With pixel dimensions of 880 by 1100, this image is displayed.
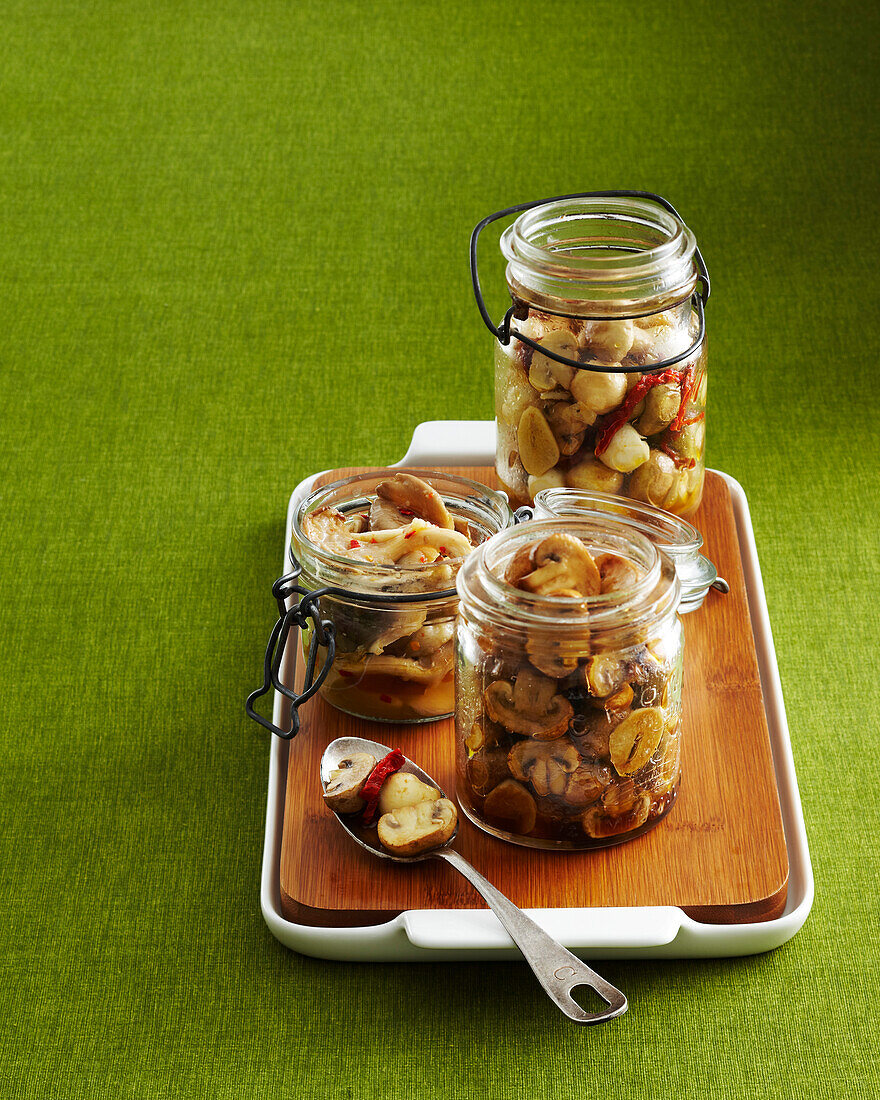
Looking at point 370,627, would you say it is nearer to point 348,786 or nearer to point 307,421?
point 348,786

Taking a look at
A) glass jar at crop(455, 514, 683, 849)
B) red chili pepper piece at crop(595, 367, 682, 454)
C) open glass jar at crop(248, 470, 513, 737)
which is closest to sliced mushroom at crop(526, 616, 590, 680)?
glass jar at crop(455, 514, 683, 849)

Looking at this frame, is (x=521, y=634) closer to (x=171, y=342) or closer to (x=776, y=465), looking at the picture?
(x=776, y=465)

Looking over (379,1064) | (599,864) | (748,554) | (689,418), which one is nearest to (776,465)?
(748,554)

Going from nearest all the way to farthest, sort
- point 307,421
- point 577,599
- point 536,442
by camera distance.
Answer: point 577,599
point 536,442
point 307,421

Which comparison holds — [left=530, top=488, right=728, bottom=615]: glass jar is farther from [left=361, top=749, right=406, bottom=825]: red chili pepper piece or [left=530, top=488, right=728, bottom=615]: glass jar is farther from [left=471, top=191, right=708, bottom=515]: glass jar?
[left=361, top=749, right=406, bottom=825]: red chili pepper piece

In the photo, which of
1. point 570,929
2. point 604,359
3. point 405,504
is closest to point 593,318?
point 604,359
